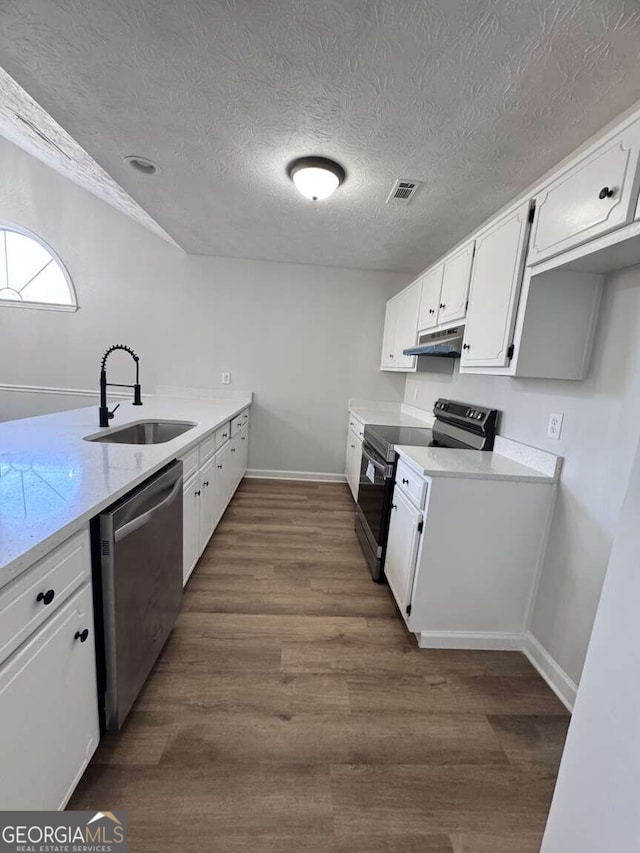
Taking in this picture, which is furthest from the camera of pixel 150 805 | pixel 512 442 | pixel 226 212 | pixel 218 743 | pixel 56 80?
pixel 226 212

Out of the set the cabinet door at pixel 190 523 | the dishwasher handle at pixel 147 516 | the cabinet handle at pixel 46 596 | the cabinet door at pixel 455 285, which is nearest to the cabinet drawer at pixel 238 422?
the cabinet door at pixel 190 523

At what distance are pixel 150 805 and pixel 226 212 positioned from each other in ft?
10.4

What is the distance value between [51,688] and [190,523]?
1.08 m

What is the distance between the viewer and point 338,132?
1561 millimetres

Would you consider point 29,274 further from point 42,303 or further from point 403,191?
point 403,191

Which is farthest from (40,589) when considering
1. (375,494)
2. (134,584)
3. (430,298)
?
(430,298)

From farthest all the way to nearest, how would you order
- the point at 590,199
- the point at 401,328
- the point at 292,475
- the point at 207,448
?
the point at 292,475, the point at 401,328, the point at 207,448, the point at 590,199

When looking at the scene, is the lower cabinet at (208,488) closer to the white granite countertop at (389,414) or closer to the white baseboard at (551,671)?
the white granite countertop at (389,414)

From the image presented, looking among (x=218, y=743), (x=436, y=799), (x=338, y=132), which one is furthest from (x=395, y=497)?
(x=338, y=132)

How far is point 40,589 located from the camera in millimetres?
761

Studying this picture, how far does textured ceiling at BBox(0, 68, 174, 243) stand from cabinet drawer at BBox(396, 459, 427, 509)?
266 cm

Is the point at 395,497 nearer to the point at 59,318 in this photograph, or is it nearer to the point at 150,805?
the point at 150,805

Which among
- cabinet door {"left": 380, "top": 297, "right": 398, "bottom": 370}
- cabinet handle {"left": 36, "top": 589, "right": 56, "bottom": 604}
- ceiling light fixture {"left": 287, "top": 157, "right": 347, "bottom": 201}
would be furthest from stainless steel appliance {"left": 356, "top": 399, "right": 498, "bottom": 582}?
cabinet handle {"left": 36, "top": 589, "right": 56, "bottom": 604}

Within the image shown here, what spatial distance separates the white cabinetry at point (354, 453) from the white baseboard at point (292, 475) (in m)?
0.25
